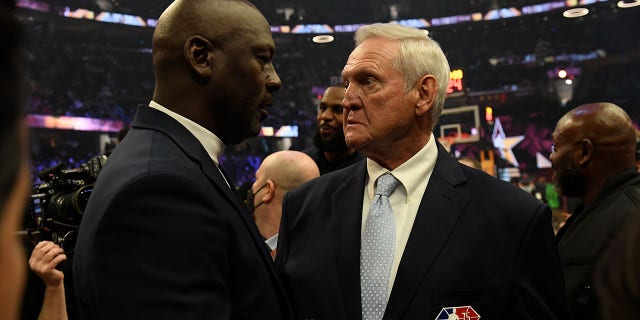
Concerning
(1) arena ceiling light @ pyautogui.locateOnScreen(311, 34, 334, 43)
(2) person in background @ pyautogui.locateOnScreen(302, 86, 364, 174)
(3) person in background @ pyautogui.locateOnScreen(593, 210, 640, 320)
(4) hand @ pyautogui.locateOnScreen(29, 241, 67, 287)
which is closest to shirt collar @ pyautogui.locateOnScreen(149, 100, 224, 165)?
(3) person in background @ pyautogui.locateOnScreen(593, 210, 640, 320)

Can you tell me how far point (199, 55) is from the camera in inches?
49.9

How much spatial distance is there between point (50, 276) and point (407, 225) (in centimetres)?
148

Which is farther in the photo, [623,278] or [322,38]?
[322,38]

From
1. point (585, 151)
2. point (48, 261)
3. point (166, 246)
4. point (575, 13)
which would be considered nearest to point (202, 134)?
point (166, 246)

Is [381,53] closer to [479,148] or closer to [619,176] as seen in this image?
[619,176]

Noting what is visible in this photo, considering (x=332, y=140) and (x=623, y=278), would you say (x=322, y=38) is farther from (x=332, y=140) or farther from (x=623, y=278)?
(x=623, y=278)

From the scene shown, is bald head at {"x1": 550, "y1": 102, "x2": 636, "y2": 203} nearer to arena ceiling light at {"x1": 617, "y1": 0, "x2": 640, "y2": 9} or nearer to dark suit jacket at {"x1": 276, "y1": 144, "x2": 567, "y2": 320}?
dark suit jacket at {"x1": 276, "y1": 144, "x2": 567, "y2": 320}

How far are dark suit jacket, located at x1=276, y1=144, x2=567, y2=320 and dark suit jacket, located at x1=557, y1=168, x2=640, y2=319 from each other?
1.99 feet

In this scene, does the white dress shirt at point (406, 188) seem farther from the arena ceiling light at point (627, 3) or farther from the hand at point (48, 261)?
the arena ceiling light at point (627, 3)

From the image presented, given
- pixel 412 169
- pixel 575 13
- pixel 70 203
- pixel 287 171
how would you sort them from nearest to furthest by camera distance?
pixel 412 169 < pixel 70 203 < pixel 287 171 < pixel 575 13

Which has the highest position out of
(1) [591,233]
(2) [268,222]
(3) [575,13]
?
(3) [575,13]

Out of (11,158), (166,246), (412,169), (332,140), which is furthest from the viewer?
(332,140)

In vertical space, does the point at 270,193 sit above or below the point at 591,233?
above

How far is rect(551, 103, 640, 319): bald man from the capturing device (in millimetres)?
2105
